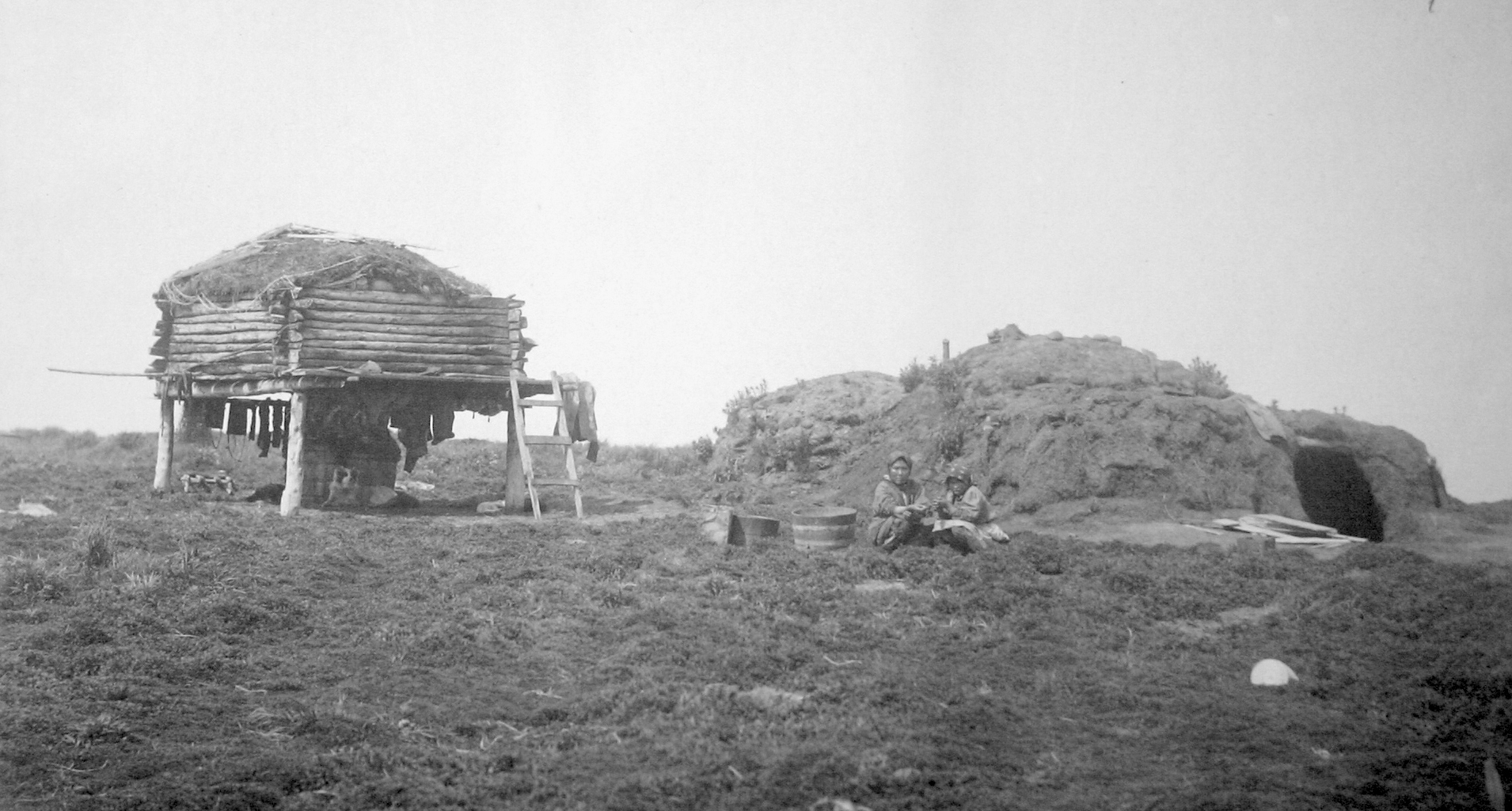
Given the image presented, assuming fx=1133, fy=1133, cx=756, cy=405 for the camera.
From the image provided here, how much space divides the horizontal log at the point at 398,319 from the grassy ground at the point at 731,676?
4644 mm

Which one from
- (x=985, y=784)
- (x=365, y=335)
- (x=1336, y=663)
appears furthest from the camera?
(x=365, y=335)

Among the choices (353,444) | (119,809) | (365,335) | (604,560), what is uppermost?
(365,335)

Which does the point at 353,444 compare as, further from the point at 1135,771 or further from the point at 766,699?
the point at 1135,771

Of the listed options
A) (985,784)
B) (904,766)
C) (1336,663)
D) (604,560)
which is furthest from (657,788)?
(604,560)

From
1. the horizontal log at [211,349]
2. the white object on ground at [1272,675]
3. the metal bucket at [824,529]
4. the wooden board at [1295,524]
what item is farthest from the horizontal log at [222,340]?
the wooden board at [1295,524]

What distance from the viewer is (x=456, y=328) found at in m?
18.6

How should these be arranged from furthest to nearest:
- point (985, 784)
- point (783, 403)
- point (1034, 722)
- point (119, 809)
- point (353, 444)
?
point (783, 403)
point (353, 444)
point (1034, 722)
point (985, 784)
point (119, 809)

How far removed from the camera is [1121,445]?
60.2 feet

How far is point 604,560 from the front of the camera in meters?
12.8

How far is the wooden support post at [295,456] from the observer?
17.5 m

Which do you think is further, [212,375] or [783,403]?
[783,403]

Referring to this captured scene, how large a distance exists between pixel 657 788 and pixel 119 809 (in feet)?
8.84

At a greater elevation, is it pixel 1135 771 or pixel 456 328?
pixel 456 328

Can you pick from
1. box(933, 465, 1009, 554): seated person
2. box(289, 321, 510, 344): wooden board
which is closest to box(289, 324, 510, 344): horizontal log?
box(289, 321, 510, 344): wooden board
